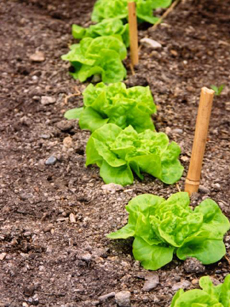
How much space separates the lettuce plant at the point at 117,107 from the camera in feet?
13.3

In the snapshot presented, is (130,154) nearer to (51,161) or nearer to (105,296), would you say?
(51,161)

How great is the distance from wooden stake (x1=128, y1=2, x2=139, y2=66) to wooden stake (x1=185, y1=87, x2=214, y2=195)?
162cm

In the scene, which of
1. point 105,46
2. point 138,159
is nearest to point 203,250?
point 138,159

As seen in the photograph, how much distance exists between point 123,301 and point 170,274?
13.2 inches

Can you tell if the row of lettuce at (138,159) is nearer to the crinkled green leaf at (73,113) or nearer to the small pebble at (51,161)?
the crinkled green leaf at (73,113)

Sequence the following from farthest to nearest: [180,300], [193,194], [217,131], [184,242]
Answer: [217,131], [193,194], [184,242], [180,300]

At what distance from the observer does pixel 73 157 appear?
13.3 feet

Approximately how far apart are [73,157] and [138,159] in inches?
22.6

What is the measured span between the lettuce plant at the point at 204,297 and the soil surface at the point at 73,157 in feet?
0.86

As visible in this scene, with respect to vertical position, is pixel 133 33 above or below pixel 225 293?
above

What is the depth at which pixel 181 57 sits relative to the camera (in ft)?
17.1

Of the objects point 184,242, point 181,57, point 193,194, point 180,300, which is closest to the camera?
point 180,300

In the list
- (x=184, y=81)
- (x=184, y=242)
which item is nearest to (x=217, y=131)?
(x=184, y=81)

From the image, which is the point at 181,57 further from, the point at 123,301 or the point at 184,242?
the point at 123,301
